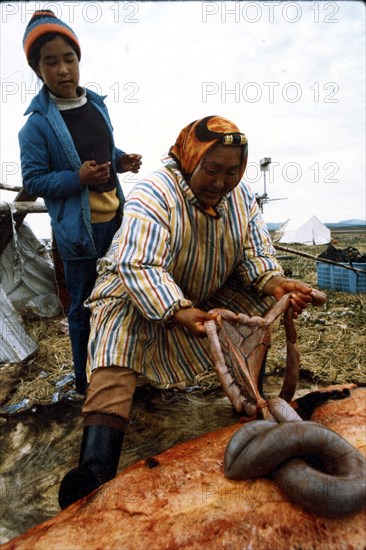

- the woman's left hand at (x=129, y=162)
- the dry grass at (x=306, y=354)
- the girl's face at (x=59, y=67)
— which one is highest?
the girl's face at (x=59, y=67)

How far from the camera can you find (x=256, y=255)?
2.71m

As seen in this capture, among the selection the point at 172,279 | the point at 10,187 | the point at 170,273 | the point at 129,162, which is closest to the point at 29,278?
the point at 10,187

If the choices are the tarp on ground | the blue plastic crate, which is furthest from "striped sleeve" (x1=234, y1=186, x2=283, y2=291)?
the blue plastic crate

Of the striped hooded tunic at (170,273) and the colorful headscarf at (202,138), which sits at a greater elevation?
the colorful headscarf at (202,138)

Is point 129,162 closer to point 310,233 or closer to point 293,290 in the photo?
point 293,290

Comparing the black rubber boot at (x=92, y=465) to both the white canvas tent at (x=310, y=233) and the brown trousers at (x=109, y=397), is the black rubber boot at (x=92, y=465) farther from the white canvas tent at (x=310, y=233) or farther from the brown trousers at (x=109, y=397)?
the white canvas tent at (x=310, y=233)

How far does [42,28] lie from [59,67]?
0.24 meters

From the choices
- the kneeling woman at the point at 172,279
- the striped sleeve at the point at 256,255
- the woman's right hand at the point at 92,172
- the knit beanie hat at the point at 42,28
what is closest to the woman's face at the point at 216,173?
the kneeling woman at the point at 172,279

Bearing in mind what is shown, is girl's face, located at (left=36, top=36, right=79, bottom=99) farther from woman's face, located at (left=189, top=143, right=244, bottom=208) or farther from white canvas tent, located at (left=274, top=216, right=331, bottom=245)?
white canvas tent, located at (left=274, top=216, right=331, bottom=245)

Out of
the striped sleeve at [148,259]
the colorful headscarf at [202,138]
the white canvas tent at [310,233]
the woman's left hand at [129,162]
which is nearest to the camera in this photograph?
the striped sleeve at [148,259]

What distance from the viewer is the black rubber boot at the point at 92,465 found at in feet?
5.86

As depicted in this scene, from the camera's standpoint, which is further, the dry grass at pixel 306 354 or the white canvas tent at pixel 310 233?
the white canvas tent at pixel 310 233

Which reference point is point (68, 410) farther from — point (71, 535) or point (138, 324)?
point (71, 535)

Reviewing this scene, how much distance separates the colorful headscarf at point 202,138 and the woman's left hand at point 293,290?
2.63 ft
